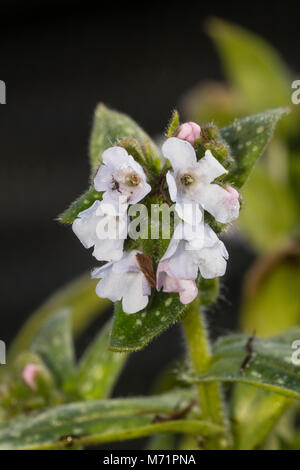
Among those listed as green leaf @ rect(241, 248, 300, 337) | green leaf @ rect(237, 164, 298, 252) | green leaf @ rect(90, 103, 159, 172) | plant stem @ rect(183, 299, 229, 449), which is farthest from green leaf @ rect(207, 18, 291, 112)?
plant stem @ rect(183, 299, 229, 449)

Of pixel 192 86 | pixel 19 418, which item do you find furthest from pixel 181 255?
pixel 192 86

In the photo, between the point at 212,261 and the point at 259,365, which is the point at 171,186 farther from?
the point at 259,365

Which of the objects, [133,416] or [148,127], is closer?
[133,416]

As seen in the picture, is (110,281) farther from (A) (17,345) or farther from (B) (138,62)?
(B) (138,62)

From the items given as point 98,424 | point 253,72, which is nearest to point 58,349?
point 98,424

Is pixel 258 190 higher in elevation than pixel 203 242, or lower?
higher
